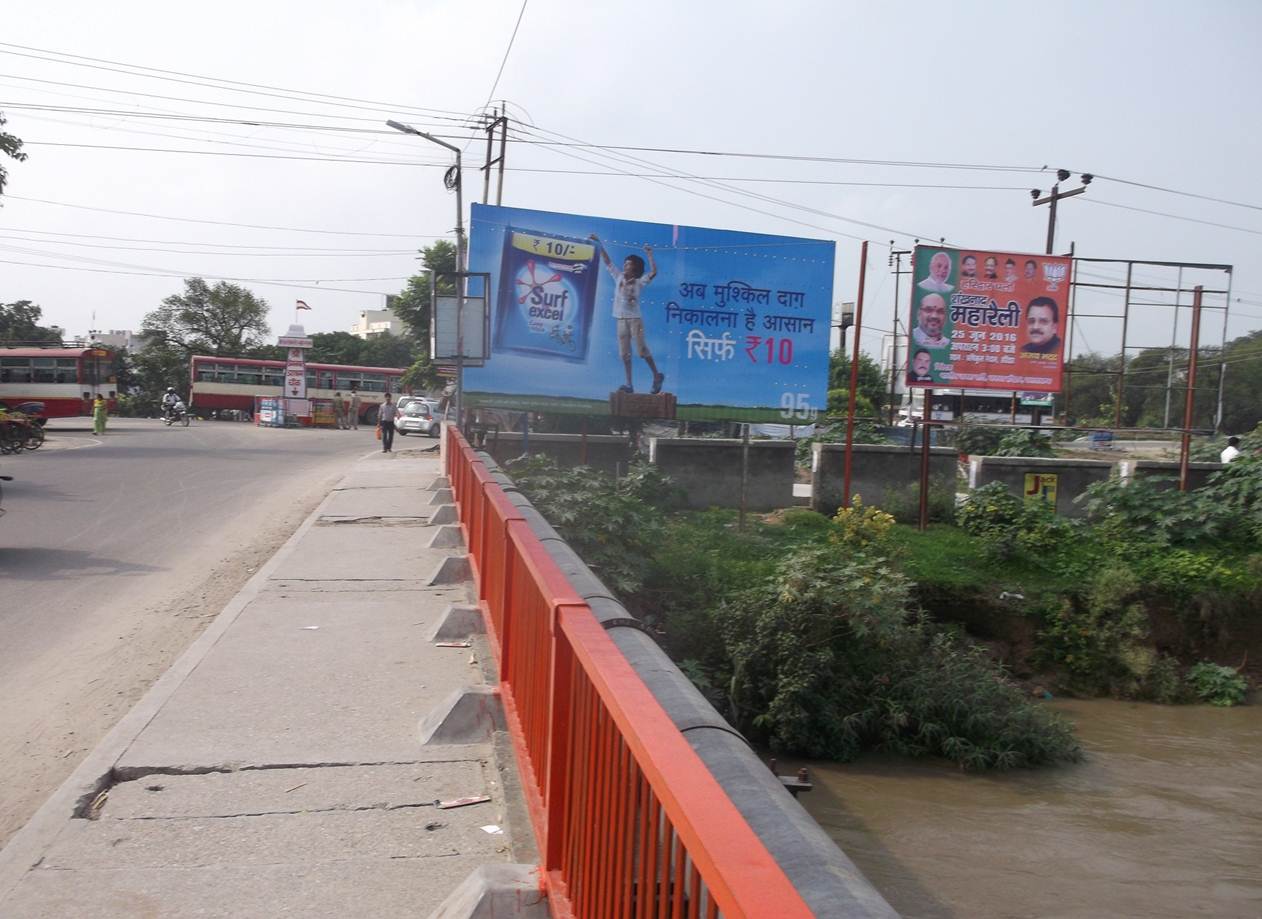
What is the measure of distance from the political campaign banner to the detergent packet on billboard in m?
4.99

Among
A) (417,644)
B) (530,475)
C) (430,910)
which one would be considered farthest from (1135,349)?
(430,910)

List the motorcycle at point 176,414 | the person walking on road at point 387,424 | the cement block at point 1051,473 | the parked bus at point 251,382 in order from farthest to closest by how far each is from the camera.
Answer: the parked bus at point 251,382 → the motorcycle at point 176,414 → the person walking on road at point 387,424 → the cement block at point 1051,473

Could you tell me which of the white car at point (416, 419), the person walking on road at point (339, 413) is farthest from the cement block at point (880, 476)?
the person walking on road at point (339, 413)

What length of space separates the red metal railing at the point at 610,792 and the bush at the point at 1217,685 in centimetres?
1152

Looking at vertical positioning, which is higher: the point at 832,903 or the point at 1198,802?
the point at 832,903

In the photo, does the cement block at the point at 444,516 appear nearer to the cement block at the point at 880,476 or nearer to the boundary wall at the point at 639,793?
the cement block at the point at 880,476

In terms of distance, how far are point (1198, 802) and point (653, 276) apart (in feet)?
34.6

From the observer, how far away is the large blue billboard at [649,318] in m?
16.8

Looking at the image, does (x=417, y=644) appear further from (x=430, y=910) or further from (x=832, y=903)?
(x=832, y=903)

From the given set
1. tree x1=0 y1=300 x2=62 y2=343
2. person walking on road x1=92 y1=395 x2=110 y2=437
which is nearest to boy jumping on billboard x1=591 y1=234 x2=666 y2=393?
person walking on road x1=92 y1=395 x2=110 y2=437

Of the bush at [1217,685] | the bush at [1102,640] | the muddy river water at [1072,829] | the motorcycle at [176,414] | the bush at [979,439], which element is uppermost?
the bush at [979,439]

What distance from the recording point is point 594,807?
2.75 m

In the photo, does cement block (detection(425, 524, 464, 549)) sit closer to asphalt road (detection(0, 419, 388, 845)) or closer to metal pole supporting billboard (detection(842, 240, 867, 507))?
asphalt road (detection(0, 419, 388, 845))

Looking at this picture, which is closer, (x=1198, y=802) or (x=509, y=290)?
(x=1198, y=802)
